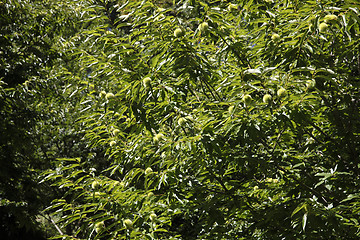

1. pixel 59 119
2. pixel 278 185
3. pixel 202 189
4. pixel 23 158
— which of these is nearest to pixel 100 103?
pixel 202 189

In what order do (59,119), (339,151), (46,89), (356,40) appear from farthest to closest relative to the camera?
1. (59,119)
2. (46,89)
3. (339,151)
4. (356,40)

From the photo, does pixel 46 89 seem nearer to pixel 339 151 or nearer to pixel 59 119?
pixel 59 119

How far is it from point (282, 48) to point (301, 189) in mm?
1129

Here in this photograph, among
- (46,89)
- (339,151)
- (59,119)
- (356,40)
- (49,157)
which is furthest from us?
(49,157)

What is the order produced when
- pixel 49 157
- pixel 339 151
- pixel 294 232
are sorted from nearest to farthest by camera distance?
pixel 294 232 → pixel 339 151 → pixel 49 157

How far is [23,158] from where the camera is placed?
632 cm

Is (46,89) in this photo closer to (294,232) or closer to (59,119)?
(59,119)

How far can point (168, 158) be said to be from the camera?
244cm

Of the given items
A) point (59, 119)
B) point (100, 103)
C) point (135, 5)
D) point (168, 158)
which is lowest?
point (59, 119)

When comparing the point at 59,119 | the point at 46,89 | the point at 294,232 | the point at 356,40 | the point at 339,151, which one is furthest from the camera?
the point at 59,119

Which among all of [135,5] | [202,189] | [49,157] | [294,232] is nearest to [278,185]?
[294,232]

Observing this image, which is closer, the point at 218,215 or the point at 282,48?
the point at 282,48

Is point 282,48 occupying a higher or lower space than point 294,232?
higher

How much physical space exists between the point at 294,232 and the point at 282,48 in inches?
54.0
